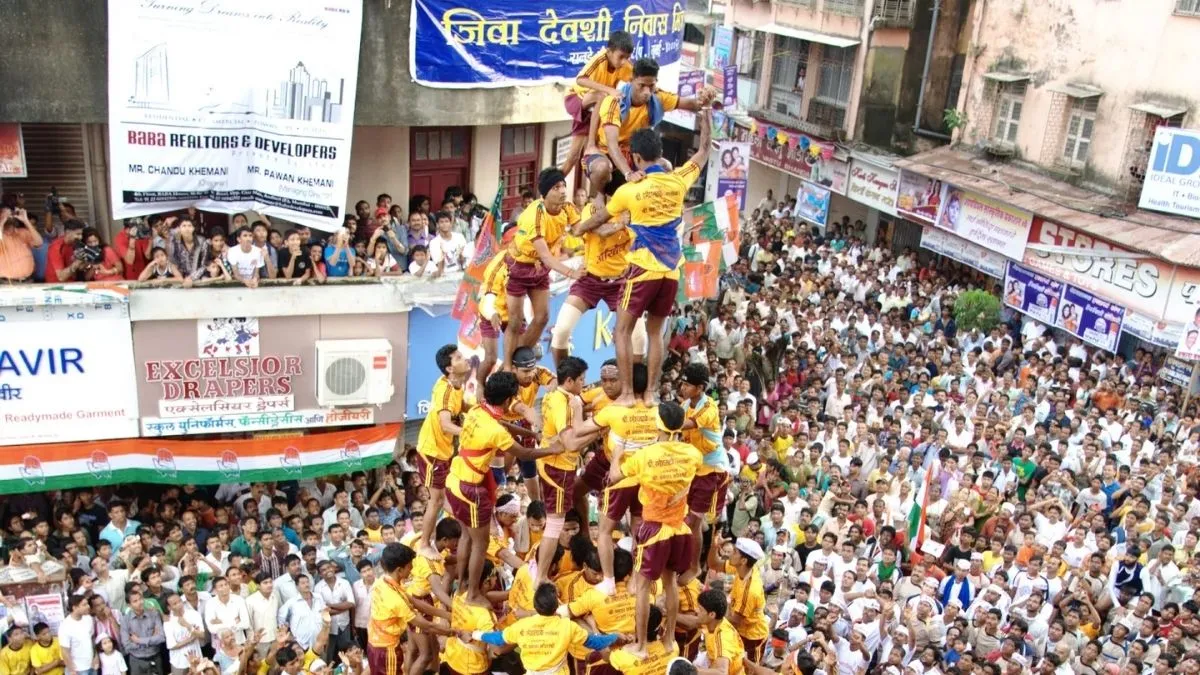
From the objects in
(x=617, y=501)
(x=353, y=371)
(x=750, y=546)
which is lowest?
(x=750, y=546)

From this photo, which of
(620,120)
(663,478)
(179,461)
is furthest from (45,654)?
(620,120)

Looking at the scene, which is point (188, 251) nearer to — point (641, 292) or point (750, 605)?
point (641, 292)

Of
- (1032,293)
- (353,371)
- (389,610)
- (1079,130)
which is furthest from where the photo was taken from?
(1079,130)

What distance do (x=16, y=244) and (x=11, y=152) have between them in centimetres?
113

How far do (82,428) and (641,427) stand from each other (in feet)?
25.2

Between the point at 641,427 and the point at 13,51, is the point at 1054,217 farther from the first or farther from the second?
the point at 13,51

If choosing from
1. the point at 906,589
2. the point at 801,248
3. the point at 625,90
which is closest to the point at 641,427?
the point at 625,90

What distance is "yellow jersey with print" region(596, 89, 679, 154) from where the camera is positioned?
1015 centimetres

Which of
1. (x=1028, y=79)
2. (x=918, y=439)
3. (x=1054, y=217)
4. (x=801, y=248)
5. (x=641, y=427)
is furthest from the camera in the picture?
(x=801, y=248)

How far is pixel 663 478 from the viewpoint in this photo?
8.95 meters

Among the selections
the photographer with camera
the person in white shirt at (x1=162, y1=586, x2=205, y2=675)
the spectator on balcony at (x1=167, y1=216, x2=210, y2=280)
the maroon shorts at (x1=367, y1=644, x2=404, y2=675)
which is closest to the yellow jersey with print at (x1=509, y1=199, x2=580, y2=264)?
the maroon shorts at (x1=367, y1=644, x2=404, y2=675)

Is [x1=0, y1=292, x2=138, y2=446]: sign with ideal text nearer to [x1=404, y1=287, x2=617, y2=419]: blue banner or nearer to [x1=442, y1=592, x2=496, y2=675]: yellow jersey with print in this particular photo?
[x1=404, y1=287, x2=617, y2=419]: blue banner

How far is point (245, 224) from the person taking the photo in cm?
1406

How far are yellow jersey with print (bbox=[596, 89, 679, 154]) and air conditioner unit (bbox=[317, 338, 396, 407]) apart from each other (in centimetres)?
521
